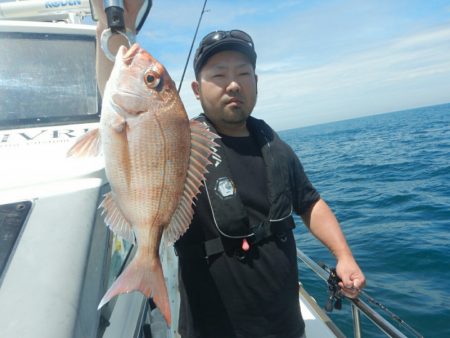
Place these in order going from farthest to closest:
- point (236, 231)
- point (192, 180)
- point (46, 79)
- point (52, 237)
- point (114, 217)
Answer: point (46, 79) < point (236, 231) < point (192, 180) < point (114, 217) < point (52, 237)

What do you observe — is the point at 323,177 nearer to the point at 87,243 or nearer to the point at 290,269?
the point at 290,269

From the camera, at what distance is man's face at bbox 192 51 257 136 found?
2322mm

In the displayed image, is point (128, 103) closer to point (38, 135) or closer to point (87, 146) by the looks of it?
point (87, 146)

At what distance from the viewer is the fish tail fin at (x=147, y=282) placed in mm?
1584

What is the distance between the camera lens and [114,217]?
1.61m

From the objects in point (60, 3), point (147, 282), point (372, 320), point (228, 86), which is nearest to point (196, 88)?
point (228, 86)

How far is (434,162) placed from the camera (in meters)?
16.0

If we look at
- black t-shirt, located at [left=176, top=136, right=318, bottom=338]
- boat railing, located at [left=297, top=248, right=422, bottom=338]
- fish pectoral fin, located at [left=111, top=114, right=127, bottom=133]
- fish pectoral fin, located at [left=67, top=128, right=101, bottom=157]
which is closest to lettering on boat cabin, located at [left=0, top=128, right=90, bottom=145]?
fish pectoral fin, located at [left=67, top=128, right=101, bottom=157]

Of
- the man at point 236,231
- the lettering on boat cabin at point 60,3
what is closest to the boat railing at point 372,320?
the man at point 236,231

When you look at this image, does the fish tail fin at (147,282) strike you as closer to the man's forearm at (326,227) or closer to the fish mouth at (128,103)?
the fish mouth at (128,103)

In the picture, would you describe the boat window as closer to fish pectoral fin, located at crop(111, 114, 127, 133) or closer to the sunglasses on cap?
the sunglasses on cap

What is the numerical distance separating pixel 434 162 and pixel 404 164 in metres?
1.33

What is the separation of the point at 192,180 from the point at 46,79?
2.15 metres

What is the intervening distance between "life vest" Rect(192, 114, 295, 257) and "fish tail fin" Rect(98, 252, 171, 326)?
0.59 meters
